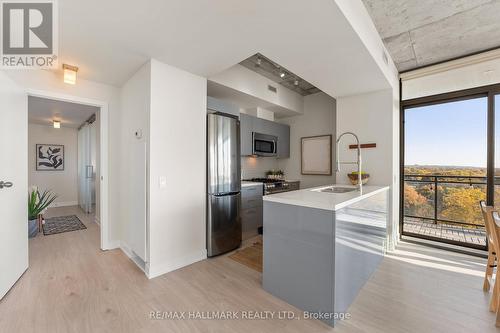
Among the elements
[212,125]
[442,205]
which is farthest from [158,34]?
[442,205]

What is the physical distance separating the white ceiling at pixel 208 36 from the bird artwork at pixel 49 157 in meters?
4.84

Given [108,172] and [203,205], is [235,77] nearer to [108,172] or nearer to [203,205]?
[203,205]

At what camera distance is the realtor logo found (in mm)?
1646

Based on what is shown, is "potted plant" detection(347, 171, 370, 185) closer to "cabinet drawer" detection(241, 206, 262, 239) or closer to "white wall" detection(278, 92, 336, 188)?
"white wall" detection(278, 92, 336, 188)

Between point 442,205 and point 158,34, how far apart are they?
15.8 ft

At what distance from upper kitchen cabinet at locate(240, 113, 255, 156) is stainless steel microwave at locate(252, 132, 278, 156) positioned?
0.36 ft

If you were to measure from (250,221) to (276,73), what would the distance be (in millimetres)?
2613

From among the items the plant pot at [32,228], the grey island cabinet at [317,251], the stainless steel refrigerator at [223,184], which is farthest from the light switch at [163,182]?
the plant pot at [32,228]

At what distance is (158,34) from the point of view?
6.38 ft

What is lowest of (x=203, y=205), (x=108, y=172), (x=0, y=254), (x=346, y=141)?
(x=0, y=254)

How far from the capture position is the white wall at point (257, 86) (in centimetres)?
318

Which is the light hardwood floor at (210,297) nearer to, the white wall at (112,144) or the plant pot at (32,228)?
the white wall at (112,144)

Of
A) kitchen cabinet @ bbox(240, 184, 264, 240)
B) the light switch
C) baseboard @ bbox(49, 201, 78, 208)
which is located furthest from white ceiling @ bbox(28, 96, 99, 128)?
kitchen cabinet @ bbox(240, 184, 264, 240)

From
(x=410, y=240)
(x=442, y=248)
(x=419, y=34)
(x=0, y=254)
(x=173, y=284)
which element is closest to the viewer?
(x=0, y=254)
